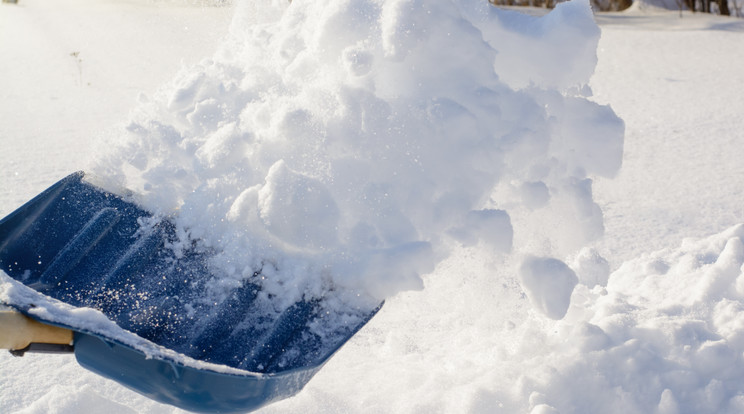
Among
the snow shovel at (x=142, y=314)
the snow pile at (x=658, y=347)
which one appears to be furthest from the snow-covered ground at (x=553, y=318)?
the snow shovel at (x=142, y=314)

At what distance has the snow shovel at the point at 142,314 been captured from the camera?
50.6 inches

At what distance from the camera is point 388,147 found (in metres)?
1.54

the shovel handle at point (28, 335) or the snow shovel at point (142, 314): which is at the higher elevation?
the shovel handle at point (28, 335)

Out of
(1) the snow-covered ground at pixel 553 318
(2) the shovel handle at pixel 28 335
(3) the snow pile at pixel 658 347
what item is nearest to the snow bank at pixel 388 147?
(1) the snow-covered ground at pixel 553 318

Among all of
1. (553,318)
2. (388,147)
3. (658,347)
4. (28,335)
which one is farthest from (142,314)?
(658,347)

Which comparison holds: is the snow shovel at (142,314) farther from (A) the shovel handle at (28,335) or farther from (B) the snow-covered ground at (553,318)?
(B) the snow-covered ground at (553,318)

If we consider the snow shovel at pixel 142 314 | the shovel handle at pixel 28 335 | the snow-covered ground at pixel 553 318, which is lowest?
the snow-covered ground at pixel 553 318

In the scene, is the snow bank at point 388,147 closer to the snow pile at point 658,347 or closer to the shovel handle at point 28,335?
the snow pile at point 658,347

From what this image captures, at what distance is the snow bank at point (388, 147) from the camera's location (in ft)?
4.93

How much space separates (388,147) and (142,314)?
673 millimetres

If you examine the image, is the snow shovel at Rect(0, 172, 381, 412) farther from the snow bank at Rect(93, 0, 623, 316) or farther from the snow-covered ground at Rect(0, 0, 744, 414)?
the snow-covered ground at Rect(0, 0, 744, 414)

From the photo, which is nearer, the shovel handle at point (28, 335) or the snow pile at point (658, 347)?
the shovel handle at point (28, 335)

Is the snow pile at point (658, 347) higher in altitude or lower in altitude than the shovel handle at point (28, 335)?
lower

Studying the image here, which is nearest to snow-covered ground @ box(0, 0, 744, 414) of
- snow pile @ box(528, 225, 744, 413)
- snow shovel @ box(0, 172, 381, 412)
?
snow pile @ box(528, 225, 744, 413)
